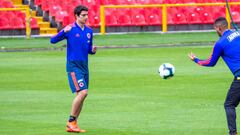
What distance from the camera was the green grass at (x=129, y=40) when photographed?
35.3 meters

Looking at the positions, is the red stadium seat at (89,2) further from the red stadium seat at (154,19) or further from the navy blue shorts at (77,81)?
the navy blue shorts at (77,81)

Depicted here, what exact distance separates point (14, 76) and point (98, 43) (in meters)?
12.0

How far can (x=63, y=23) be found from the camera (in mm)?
39781

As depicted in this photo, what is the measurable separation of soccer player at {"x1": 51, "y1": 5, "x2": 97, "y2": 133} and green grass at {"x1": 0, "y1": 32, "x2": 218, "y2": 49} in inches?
782

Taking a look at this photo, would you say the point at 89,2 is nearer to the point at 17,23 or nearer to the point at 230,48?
the point at 17,23

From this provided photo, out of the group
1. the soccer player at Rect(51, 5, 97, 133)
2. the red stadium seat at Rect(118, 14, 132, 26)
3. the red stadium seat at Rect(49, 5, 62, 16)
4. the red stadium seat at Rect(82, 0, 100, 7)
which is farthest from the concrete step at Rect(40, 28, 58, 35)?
the soccer player at Rect(51, 5, 97, 133)

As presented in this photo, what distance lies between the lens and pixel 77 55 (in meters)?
14.5

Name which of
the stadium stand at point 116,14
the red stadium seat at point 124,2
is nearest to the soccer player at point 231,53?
the stadium stand at point 116,14

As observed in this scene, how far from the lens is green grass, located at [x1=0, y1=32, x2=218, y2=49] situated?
3529cm

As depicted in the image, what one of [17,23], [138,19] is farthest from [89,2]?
[17,23]

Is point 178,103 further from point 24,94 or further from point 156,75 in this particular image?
point 156,75

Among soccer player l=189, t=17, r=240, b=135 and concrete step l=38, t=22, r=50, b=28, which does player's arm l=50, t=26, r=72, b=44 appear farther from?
concrete step l=38, t=22, r=50, b=28

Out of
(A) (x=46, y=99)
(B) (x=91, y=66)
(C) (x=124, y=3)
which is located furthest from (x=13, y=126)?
(C) (x=124, y=3)

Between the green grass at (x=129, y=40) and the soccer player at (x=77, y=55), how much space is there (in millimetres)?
19852
